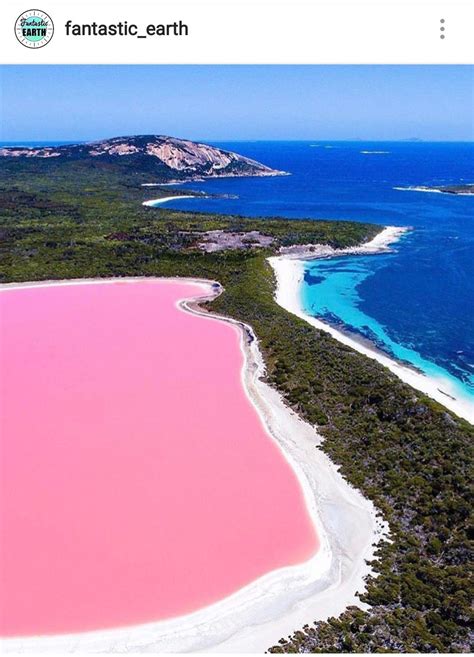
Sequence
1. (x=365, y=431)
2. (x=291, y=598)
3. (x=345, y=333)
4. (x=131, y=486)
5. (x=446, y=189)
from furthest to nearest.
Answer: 1. (x=446, y=189)
2. (x=345, y=333)
3. (x=365, y=431)
4. (x=131, y=486)
5. (x=291, y=598)

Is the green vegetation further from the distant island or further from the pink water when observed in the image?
the distant island

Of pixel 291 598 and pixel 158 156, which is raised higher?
pixel 158 156

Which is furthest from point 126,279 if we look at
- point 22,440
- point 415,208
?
point 415,208

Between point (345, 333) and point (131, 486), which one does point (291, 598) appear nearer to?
point (131, 486)

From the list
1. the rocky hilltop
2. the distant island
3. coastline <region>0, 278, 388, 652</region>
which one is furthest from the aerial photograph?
the rocky hilltop

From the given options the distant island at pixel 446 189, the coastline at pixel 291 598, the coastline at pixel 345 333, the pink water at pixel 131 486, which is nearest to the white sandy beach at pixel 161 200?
the coastline at pixel 345 333

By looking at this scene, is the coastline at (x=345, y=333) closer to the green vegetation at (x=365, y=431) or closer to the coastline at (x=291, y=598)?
the green vegetation at (x=365, y=431)

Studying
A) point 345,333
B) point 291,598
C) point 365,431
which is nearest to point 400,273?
point 345,333
